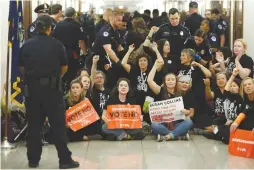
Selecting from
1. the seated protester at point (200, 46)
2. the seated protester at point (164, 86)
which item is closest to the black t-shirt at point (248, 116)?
the seated protester at point (164, 86)

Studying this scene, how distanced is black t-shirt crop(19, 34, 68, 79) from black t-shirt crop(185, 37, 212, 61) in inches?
145

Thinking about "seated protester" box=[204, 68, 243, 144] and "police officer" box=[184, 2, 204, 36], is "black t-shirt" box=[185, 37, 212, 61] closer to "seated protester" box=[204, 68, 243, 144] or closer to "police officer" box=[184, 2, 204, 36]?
"seated protester" box=[204, 68, 243, 144]

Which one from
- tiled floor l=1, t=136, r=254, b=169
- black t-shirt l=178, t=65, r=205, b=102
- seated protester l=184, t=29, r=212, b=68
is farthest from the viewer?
seated protester l=184, t=29, r=212, b=68

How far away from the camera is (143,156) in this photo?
21.5 ft

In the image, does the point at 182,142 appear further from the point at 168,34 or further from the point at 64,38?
the point at 64,38

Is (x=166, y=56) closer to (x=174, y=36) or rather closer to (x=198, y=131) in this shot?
(x=174, y=36)

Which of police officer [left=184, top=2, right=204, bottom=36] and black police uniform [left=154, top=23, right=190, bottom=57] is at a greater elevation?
police officer [left=184, top=2, right=204, bottom=36]

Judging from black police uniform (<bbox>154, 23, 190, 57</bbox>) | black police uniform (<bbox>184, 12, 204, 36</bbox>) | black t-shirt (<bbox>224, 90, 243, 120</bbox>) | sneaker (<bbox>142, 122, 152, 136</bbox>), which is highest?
black police uniform (<bbox>184, 12, 204, 36</bbox>)

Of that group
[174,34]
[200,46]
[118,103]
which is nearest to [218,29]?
[200,46]

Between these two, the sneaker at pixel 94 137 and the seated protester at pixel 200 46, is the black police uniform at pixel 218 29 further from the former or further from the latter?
the sneaker at pixel 94 137

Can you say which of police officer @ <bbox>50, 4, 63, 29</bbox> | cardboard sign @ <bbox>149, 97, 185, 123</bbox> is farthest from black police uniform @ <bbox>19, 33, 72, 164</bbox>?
police officer @ <bbox>50, 4, 63, 29</bbox>

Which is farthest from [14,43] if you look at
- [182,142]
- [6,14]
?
[182,142]

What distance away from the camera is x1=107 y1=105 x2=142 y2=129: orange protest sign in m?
7.51

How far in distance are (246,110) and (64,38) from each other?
362 cm
